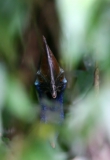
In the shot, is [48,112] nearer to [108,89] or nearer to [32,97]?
[32,97]

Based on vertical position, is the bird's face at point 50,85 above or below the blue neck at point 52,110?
above

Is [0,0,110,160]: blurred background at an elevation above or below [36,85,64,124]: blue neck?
above

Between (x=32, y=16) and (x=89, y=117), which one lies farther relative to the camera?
(x=32, y=16)

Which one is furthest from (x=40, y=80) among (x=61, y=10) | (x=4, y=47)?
(x=61, y=10)

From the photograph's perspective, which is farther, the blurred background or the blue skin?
the blue skin

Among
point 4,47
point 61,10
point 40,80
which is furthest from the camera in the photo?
point 40,80
